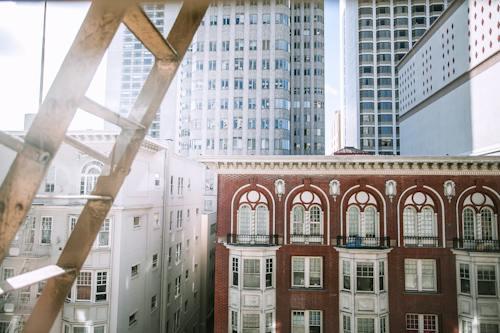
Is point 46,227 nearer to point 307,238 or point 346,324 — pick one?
point 307,238

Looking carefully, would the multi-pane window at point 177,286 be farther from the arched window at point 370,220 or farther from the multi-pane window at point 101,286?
the arched window at point 370,220

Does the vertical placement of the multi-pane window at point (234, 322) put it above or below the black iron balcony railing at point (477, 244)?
below

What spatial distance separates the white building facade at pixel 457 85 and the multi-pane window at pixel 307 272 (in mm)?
13336

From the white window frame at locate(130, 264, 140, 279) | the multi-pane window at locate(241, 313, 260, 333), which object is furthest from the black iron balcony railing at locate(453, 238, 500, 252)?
the white window frame at locate(130, 264, 140, 279)

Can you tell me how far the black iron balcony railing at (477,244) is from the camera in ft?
61.6

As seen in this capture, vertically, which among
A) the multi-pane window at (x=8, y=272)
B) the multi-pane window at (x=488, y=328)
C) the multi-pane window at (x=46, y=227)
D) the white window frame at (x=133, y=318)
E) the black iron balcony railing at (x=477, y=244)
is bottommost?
the white window frame at (x=133, y=318)

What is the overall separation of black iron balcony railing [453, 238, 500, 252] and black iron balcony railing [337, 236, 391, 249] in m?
3.57

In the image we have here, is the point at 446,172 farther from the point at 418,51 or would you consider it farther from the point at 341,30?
the point at 341,30

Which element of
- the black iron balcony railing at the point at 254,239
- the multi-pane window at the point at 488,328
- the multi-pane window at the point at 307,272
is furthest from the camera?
the black iron balcony railing at the point at 254,239

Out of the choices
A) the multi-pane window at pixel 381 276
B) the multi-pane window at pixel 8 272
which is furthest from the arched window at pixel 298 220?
the multi-pane window at pixel 8 272

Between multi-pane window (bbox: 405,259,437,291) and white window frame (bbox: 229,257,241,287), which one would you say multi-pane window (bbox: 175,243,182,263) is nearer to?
white window frame (bbox: 229,257,241,287)

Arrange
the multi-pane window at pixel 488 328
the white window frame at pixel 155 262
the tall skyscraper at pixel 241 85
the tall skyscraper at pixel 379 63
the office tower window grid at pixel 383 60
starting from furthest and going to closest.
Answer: the tall skyscraper at pixel 379 63 < the office tower window grid at pixel 383 60 < the tall skyscraper at pixel 241 85 < the white window frame at pixel 155 262 < the multi-pane window at pixel 488 328

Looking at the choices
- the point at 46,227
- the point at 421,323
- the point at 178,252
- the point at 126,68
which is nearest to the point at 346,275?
the point at 421,323

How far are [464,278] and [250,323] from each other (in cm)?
1166
